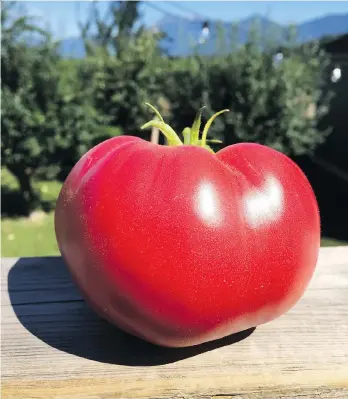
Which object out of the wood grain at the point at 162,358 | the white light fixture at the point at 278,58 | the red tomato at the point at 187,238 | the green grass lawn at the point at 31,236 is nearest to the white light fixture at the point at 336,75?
the white light fixture at the point at 278,58

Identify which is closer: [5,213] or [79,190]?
[79,190]

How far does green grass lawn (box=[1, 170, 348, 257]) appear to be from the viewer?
18.1ft

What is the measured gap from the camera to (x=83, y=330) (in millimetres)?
1143

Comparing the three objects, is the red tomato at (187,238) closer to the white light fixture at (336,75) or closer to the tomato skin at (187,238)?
the tomato skin at (187,238)

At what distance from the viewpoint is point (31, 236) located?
6.32m

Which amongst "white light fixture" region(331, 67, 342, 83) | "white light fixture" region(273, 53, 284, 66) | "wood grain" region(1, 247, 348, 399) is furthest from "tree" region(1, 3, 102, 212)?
"wood grain" region(1, 247, 348, 399)

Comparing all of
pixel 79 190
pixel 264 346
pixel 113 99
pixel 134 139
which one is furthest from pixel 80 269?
pixel 113 99

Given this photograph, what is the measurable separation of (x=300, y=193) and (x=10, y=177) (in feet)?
29.1

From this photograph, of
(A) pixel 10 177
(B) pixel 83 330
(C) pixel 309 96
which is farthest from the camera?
(A) pixel 10 177

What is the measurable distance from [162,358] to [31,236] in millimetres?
5536

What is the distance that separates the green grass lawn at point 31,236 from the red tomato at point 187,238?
4444 mm

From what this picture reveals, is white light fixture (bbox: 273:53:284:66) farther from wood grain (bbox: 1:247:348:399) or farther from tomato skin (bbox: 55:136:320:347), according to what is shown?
tomato skin (bbox: 55:136:320:347)

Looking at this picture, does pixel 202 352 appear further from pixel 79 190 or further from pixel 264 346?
pixel 79 190

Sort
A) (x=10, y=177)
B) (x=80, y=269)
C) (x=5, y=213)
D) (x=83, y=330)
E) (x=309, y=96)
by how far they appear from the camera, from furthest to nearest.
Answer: (x=10, y=177), (x=309, y=96), (x=5, y=213), (x=83, y=330), (x=80, y=269)
